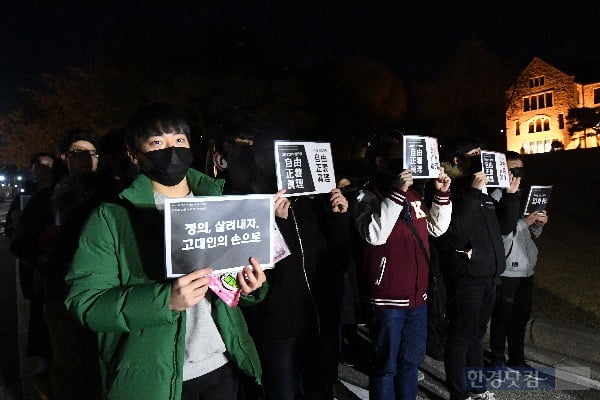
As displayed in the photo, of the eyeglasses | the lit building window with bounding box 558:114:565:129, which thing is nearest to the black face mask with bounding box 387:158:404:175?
the eyeglasses

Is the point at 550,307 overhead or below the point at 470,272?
below

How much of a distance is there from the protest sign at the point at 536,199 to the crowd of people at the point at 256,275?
0.20m

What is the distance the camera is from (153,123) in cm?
207

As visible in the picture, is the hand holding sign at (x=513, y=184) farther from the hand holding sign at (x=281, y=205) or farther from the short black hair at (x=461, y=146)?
the hand holding sign at (x=281, y=205)

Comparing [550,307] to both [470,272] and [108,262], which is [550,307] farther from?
[108,262]

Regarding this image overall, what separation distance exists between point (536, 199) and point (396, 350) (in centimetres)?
268

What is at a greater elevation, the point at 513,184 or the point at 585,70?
the point at 585,70

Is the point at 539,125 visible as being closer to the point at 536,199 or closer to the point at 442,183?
the point at 536,199

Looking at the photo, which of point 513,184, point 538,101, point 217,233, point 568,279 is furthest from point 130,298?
point 538,101

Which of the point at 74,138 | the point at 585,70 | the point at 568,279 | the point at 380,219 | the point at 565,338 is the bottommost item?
the point at 565,338

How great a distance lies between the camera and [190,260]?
6.00 ft

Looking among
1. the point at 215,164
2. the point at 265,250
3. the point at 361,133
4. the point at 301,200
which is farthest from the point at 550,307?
the point at 361,133

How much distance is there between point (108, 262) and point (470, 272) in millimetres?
2805

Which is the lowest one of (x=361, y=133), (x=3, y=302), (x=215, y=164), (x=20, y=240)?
(x=3, y=302)
